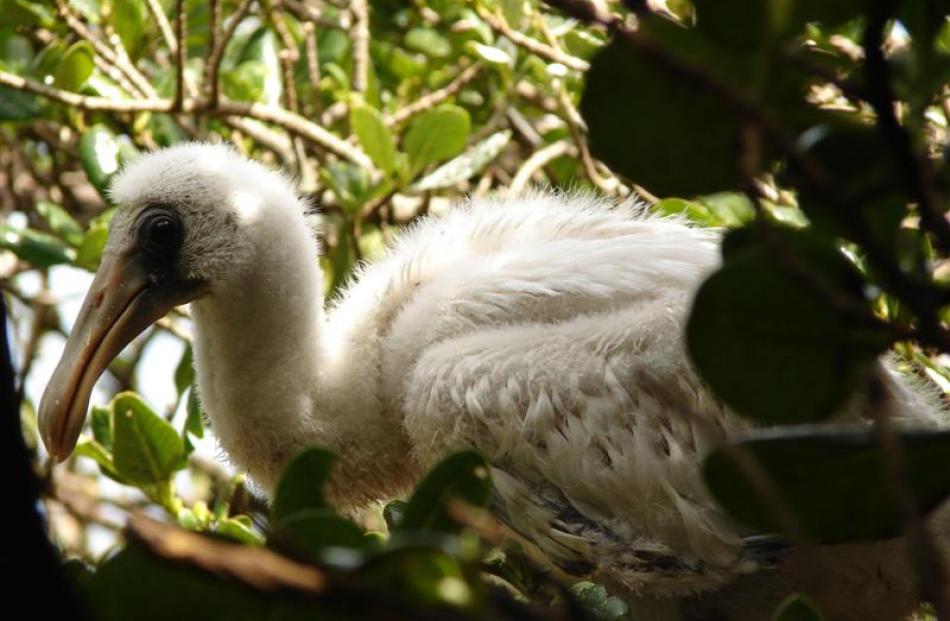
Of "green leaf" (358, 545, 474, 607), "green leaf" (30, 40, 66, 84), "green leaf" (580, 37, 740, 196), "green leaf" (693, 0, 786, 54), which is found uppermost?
"green leaf" (693, 0, 786, 54)

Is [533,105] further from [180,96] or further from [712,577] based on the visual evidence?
[712,577]

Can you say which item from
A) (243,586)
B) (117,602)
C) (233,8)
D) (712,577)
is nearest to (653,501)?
(712,577)

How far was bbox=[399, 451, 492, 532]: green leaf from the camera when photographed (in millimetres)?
1493

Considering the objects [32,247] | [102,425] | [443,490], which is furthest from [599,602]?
[32,247]

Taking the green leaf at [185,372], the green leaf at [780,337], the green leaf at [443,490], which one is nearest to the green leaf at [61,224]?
the green leaf at [185,372]

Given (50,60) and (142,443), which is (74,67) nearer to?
(50,60)

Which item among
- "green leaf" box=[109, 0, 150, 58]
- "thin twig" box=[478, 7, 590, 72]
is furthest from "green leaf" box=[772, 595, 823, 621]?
"green leaf" box=[109, 0, 150, 58]

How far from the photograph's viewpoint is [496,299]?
3020 mm

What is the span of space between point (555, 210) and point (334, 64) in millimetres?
1307

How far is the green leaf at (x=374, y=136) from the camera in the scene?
355 cm

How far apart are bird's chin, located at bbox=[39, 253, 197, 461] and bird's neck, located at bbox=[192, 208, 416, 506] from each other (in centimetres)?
16

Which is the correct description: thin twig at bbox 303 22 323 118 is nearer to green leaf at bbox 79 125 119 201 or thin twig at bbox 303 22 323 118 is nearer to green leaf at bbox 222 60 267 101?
green leaf at bbox 222 60 267 101

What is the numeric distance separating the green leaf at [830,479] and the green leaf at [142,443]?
182 cm

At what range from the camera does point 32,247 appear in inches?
139
